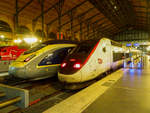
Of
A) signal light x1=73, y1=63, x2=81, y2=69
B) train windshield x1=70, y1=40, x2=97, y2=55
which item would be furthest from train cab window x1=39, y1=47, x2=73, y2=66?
signal light x1=73, y1=63, x2=81, y2=69

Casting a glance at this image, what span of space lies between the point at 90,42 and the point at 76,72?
203 centimetres

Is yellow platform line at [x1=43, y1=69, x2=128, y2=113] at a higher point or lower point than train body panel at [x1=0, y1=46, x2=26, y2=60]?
lower

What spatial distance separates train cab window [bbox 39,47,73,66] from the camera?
5.97 m

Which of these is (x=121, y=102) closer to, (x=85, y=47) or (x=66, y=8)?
(x=85, y=47)

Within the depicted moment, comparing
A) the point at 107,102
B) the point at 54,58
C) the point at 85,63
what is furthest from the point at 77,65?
the point at 107,102

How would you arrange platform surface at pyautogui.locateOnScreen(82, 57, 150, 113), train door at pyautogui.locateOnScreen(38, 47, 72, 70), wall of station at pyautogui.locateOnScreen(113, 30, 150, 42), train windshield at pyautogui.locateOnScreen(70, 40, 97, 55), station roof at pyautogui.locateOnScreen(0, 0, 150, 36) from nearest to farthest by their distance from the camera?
platform surface at pyautogui.locateOnScreen(82, 57, 150, 113), train windshield at pyautogui.locateOnScreen(70, 40, 97, 55), train door at pyautogui.locateOnScreen(38, 47, 72, 70), station roof at pyautogui.locateOnScreen(0, 0, 150, 36), wall of station at pyautogui.locateOnScreen(113, 30, 150, 42)

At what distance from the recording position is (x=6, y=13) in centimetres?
1559

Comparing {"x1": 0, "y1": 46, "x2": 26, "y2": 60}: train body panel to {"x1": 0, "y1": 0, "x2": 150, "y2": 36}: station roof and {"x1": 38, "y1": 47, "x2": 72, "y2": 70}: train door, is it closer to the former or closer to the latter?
{"x1": 0, "y1": 0, "x2": 150, "y2": 36}: station roof

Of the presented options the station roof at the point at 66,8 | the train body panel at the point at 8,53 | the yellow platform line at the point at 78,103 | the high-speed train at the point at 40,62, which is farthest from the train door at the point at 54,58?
the station roof at the point at 66,8

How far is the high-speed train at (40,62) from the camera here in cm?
548

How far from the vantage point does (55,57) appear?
21.0 ft

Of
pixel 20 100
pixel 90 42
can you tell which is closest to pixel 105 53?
pixel 90 42

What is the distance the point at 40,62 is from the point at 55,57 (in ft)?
2.96

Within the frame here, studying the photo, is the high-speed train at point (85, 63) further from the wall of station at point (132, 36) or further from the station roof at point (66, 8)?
the wall of station at point (132, 36)
